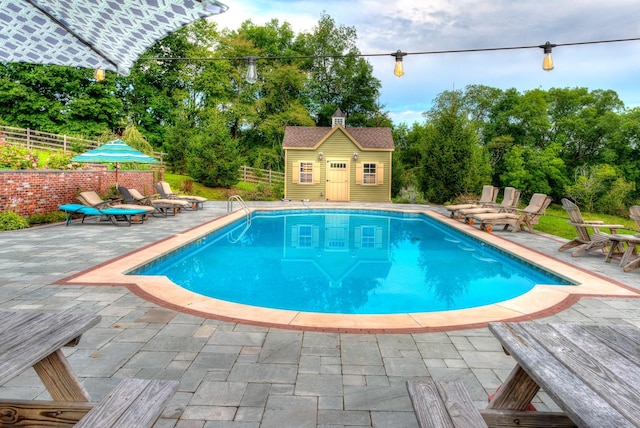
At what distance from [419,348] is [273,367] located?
1.24m

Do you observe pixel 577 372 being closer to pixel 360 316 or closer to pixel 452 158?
pixel 360 316

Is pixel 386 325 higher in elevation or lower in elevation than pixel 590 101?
lower

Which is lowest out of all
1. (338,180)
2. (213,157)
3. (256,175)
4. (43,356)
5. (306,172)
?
(43,356)

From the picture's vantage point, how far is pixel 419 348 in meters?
3.35

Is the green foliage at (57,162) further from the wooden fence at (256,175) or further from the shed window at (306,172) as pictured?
the wooden fence at (256,175)

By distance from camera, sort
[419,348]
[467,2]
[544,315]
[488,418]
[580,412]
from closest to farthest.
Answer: [580,412]
[488,418]
[419,348]
[544,315]
[467,2]

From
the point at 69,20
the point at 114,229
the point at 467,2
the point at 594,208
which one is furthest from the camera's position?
the point at 594,208

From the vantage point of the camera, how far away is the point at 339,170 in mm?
19938

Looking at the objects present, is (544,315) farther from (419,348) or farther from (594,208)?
(594,208)

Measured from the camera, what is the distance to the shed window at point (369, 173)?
19.9 metres

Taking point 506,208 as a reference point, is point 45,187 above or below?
above

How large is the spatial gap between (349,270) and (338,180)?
12.8 meters

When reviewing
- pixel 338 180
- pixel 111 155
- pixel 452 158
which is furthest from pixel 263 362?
pixel 338 180

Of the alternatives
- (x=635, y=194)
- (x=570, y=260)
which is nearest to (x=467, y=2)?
(x=570, y=260)
